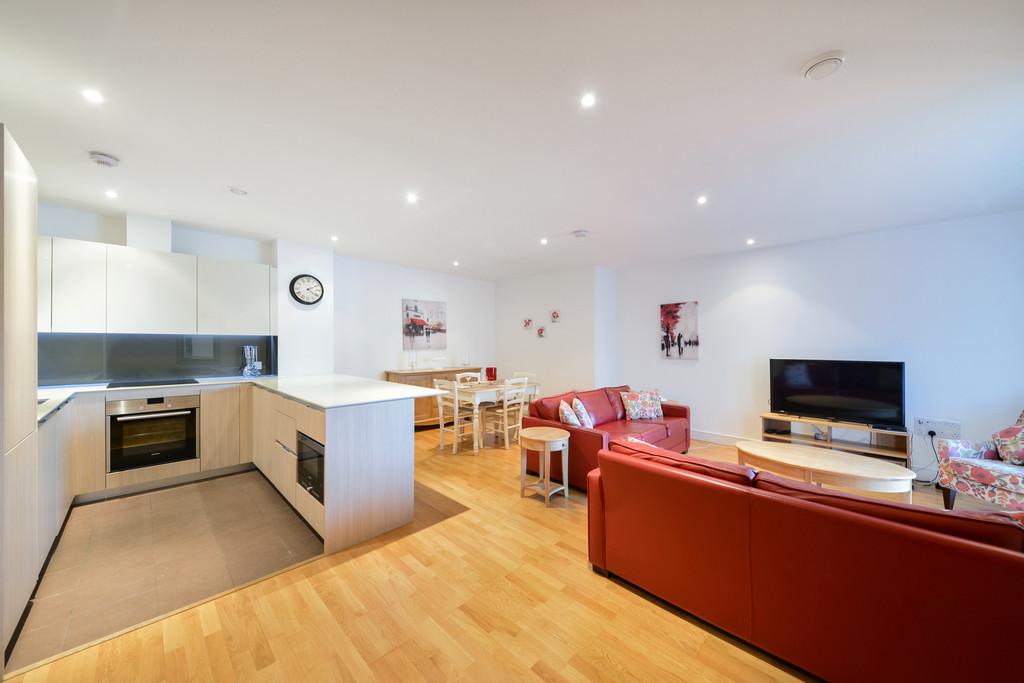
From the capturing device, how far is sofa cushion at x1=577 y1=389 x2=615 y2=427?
4094mm

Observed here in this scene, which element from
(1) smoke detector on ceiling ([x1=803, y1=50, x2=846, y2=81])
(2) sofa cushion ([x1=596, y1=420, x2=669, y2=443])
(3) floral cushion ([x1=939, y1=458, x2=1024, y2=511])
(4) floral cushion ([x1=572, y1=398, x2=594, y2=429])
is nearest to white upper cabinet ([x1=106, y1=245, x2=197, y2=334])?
(4) floral cushion ([x1=572, y1=398, x2=594, y2=429])

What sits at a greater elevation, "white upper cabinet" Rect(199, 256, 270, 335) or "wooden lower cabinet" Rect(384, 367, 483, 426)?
"white upper cabinet" Rect(199, 256, 270, 335)

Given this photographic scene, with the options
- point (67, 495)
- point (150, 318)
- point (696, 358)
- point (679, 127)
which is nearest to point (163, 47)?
point (679, 127)

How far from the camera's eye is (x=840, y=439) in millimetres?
4219

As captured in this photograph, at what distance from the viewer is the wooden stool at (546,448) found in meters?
3.02

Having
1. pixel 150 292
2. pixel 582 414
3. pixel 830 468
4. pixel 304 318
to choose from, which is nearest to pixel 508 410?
pixel 582 414

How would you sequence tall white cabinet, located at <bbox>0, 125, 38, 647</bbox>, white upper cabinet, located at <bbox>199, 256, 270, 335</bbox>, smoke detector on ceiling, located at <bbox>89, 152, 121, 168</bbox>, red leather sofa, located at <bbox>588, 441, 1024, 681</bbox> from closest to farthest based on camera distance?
red leather sofa, located at <bbox>588, 441, 1024, 681</bbox> < tall white cabinet, located at <bbox>0, 125, 38, 647</bbox> < smoke detector on ceiling, located at <bbox>89, 152, 121, 168</bbox> < white upper cabinet, located at <bbox>199, 256, 270, 335</bbox>

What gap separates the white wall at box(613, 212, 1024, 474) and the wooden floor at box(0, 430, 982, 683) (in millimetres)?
3779

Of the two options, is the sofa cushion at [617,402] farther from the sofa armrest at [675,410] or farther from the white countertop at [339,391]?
the white countertop at [339,391]

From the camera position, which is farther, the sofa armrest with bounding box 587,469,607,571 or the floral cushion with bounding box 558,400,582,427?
the floral cushion with bounding box 558,400,582,427

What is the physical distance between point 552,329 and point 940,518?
5272mm

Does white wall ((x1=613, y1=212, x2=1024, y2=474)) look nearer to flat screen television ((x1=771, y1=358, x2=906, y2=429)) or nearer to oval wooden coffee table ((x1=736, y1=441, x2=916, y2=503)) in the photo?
flat screen television ((x1=771, y1=358, x2=906, y2=429))

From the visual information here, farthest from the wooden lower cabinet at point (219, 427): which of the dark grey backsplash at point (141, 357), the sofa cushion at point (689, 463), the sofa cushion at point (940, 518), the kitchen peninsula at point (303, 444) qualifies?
the sofa cushion at point (940, 518)

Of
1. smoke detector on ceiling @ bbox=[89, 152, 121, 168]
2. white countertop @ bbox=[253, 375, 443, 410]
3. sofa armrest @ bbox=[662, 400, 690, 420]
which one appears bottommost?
sofa armrest @ bbox=[662, 400, 690, 420]
